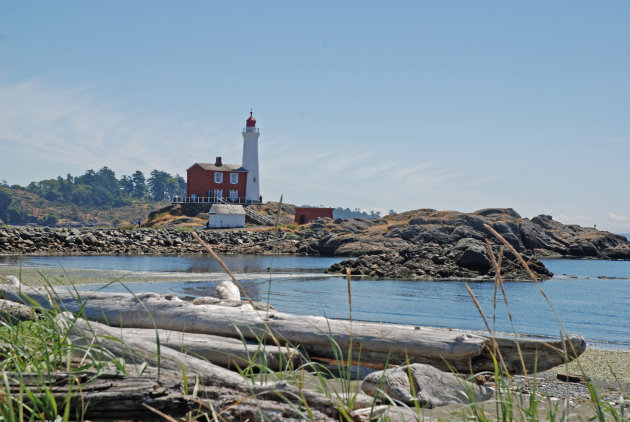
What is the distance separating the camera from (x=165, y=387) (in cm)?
331

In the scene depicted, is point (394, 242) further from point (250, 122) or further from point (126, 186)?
point (126, 186)

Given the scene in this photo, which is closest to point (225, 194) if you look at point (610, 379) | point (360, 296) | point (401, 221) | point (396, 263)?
point (401, 221)

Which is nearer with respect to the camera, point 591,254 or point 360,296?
point 360,296

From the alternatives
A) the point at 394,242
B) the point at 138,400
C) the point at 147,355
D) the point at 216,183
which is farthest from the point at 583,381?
the point at 216,183

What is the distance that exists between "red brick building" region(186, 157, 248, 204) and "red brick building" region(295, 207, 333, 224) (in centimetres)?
712

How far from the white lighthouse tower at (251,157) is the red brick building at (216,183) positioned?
752mm

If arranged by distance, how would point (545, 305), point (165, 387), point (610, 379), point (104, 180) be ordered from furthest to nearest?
1. point (104, 180)
2. point (545, 305)
3. point (610, 379)
4. point (165, 387)

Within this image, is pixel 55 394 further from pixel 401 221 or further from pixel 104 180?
pixel 104 180

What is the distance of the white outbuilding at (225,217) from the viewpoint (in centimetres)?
6425

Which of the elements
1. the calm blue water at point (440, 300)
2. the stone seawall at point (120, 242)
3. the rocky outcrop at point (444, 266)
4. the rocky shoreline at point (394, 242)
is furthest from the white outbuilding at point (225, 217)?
the rocky outcrop at point (444, 266)

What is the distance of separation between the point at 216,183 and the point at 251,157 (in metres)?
5.89

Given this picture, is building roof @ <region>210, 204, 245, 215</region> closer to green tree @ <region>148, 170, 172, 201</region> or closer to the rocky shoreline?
the rocky shoreline

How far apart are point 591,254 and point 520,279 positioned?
3577 centimetres

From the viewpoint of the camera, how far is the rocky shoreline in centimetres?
3359
